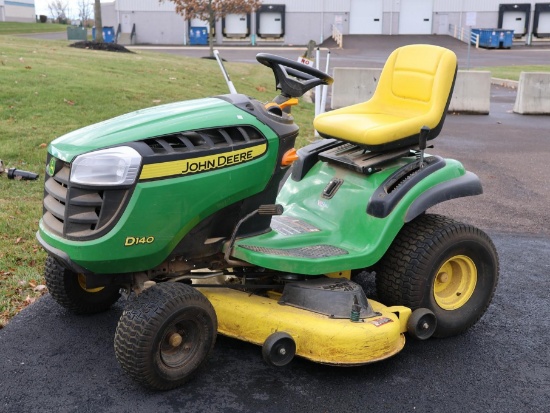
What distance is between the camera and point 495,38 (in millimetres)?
39656

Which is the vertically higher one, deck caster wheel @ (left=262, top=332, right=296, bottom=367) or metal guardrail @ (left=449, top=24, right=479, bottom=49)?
metal guardrail @ (left=449, top=24, right=479, bottom=49)

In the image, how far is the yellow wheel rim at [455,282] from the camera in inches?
151

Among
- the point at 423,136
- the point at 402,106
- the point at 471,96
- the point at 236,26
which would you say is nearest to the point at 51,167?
the point at 423,136

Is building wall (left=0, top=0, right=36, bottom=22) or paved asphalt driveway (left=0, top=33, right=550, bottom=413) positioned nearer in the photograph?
paved asphalt driveway (left=0, top=33, right=550, bottom=413)

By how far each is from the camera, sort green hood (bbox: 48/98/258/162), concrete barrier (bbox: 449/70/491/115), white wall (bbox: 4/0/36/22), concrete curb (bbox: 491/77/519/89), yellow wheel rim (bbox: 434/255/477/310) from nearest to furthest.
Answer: green hood (bbox: 48/98/258/162), yellow wheel rim (bbox: 434/255/477/310), concrete barrier (bbox: 449/70/491/115), concrete curb (bbox: 491/77/519/89), white wall (bbox: 4/0/36/22)

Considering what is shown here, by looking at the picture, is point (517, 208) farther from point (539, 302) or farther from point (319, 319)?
point (319, 319)

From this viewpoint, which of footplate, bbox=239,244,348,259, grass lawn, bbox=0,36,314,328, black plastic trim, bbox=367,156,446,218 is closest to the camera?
footplate, bbox=239,244,348,259

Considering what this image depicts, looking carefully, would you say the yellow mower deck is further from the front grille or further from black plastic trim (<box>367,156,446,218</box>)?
the front grille

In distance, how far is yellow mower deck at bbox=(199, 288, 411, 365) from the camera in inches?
124

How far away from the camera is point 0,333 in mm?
3680

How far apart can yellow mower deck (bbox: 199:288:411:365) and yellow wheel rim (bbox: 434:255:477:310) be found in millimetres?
531

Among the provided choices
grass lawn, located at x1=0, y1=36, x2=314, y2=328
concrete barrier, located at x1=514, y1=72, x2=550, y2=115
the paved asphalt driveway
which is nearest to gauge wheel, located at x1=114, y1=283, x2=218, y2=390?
the paved asphalt driveway

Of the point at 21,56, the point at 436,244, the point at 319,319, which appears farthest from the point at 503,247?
the point at 21,56

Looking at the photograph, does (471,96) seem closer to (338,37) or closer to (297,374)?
(297,374)
